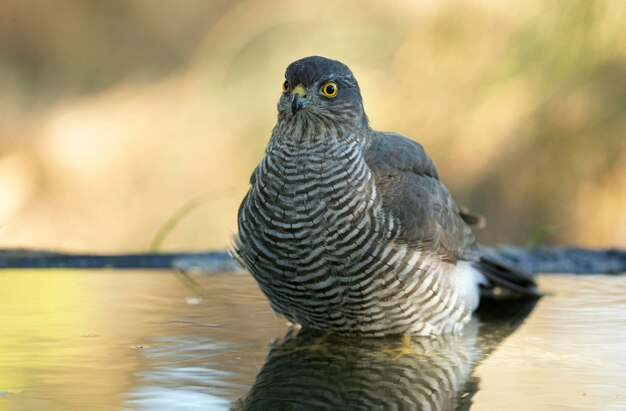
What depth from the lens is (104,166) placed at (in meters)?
9.27

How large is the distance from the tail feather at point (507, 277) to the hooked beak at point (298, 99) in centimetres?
140

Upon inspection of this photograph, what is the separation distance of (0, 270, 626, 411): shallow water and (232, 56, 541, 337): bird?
14 centimetres

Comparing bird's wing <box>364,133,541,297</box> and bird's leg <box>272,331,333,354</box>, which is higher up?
bird's wing <box>364,133,541,297</box>

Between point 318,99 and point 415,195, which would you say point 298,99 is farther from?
point 415,195

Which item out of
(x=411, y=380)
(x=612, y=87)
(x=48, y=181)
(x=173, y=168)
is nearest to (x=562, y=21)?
(x=612, y=87)

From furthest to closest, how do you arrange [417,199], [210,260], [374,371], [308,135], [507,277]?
1. [210,260]
2. [507,277]
3. [417,199]
4. [308,135]
5. [374,371]

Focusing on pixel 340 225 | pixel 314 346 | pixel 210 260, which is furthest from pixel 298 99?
pixel 210 260

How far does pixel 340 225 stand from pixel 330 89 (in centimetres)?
55

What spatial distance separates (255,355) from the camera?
12.1ft

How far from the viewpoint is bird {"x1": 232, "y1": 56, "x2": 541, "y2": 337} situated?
3.79m

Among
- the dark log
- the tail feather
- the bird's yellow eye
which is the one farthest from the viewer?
the dark log

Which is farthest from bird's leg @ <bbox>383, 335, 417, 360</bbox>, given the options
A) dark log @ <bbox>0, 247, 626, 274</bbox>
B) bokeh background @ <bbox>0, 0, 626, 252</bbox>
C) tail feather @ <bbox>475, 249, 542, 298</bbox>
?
bokeh background @ <bbox>0, 0, 626, 252</bbox>

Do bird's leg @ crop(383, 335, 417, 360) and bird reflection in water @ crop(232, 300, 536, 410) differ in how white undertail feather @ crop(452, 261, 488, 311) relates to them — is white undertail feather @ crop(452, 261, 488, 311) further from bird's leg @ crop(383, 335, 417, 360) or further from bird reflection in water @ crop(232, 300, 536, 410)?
bird's leg @ crop(383, 335, 417, 360)

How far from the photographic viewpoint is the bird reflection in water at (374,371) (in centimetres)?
306
